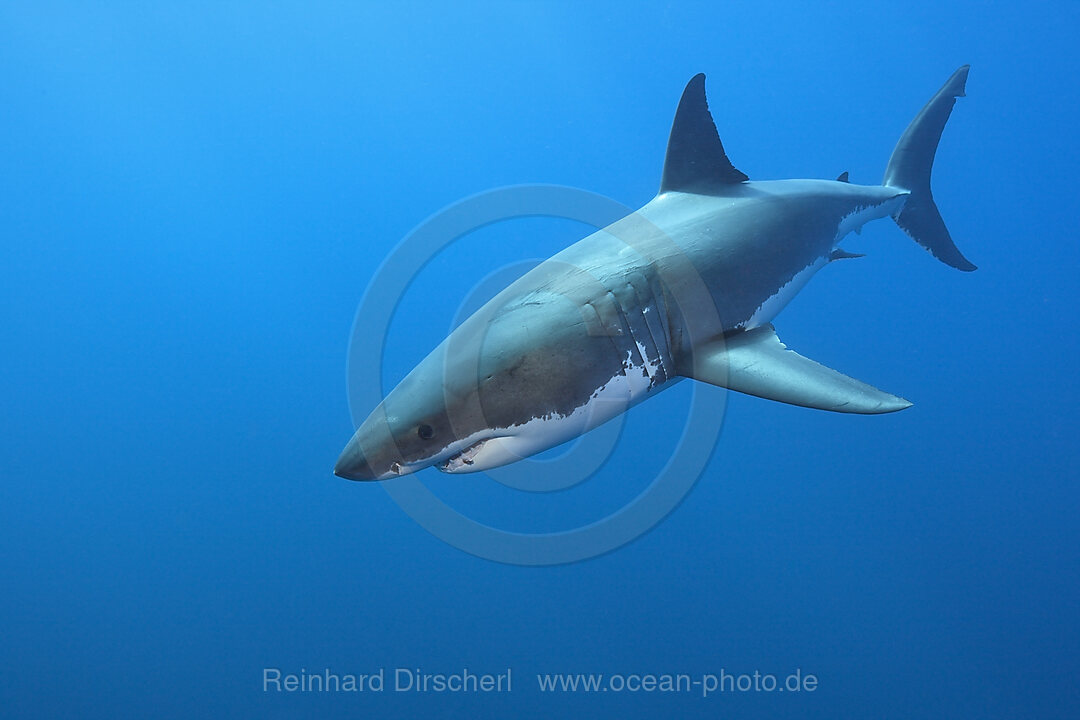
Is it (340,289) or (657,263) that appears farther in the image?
(340,289)

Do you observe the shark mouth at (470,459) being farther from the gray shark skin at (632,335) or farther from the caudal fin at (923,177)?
the caudal fin at (923,177)

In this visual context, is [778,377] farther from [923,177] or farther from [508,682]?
[508,682]

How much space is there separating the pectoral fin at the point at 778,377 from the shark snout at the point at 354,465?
1.37 meters

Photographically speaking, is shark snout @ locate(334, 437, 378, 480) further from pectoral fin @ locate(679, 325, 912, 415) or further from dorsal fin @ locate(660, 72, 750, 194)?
dorsal fin @ locate(660, 72, 750, 194)

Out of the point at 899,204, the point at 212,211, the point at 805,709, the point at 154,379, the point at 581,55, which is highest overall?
the point at 581,55

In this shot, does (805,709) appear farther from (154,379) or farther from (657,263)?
(154,379)

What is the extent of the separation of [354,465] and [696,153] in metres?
2.43

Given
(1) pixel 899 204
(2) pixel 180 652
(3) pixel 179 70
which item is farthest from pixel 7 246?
(1) pixel 899 204

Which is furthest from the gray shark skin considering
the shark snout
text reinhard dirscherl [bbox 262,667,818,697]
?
text reinhard dirscherl [bbox 262,667,818,697]

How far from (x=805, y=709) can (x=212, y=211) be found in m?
10.9

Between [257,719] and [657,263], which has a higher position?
[657,263]

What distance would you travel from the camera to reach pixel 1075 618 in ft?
21.4

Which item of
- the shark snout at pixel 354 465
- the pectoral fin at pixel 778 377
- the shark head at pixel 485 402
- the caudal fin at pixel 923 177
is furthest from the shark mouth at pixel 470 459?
the caudal fin at pixel 923 177

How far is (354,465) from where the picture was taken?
2018mm
